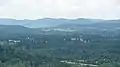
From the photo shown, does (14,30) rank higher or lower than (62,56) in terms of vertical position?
lower

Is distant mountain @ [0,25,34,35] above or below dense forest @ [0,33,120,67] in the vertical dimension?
below

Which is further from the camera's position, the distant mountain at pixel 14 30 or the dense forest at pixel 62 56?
the distant mountain at pixel 14 30

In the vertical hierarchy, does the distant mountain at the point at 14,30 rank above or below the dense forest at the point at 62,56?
below

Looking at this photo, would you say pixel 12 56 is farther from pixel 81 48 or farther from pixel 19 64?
pixel 81 48

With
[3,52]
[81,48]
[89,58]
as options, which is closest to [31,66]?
[3,52]

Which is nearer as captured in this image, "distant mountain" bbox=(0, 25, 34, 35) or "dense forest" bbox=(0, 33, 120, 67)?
"dense forest" bbox=(0, 33, 120, 67)

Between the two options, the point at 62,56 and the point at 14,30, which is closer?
the point at 62,56

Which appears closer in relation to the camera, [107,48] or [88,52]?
[88,52]

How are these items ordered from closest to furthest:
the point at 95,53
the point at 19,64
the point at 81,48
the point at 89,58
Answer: the point at 19,64 < the point at 89,58 < the point at 95,53 < the point at 81,48

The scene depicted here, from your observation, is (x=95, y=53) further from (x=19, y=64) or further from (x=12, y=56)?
(x=19, y=64)

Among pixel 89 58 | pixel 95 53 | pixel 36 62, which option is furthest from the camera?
pixel 95 53
